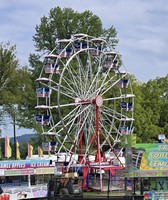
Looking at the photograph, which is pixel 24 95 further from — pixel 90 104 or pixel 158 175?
pixel 158 175

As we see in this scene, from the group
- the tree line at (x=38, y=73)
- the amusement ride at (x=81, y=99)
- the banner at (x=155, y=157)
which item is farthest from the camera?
the tree line at (x=38, y=73)

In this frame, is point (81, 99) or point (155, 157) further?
point (81, 99)

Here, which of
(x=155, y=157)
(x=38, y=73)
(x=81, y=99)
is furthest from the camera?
(x=38, y=73)

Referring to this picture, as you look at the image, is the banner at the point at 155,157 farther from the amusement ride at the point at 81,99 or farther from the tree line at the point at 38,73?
the tree line at the point at 38,73

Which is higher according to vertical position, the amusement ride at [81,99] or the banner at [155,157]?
the amusement ride at [81,99]

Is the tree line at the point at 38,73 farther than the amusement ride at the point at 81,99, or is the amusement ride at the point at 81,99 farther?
the tree line at the point at 38,73

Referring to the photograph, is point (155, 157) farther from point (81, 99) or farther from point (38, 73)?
point (38, 73)

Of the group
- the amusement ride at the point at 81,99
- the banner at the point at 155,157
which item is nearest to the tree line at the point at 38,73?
the amusement ride at the point at 81,99

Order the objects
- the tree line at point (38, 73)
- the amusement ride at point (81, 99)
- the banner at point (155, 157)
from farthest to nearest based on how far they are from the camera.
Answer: the tree line at point (38, 73) → the amusement ride at point (81, 99) → the banner at point (155, 157)

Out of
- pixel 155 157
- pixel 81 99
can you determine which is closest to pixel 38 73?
pixel 81 99

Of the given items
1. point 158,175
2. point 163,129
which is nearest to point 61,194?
point 158,175

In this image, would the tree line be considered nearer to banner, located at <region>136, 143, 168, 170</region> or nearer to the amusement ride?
the amusement ride

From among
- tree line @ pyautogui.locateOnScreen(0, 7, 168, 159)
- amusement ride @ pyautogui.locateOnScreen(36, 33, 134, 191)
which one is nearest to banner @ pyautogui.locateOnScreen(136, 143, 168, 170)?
amusement ride @ pyautogui.locateOnScreen(36, 33, 134, 191)

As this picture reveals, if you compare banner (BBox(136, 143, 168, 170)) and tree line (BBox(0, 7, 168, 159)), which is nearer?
banner (BBox(136, 143, 168, 170))
